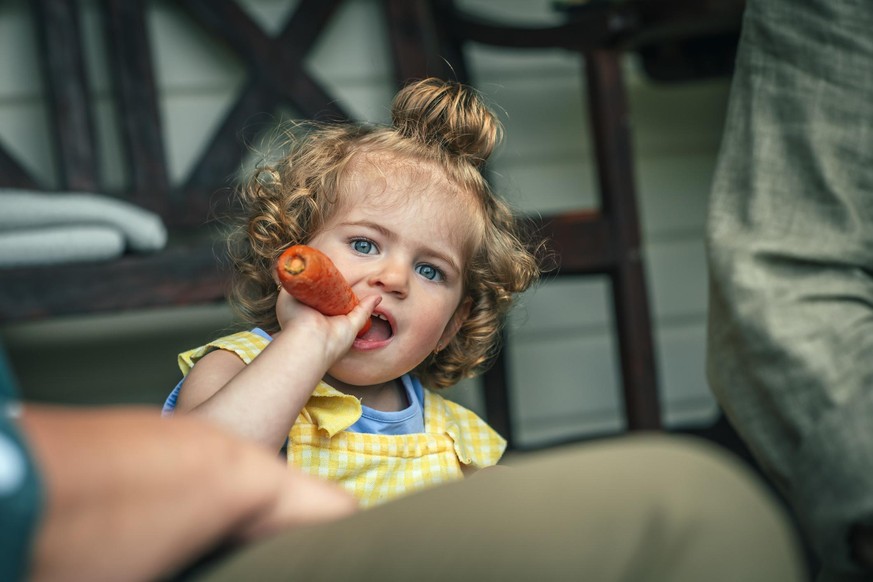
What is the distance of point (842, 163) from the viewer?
102cm

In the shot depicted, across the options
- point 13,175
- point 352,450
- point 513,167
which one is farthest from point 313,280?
point 513,167

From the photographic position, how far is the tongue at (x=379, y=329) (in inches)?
48.8

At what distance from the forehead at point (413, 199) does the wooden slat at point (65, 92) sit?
989mm

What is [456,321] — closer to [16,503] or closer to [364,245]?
[364,245]

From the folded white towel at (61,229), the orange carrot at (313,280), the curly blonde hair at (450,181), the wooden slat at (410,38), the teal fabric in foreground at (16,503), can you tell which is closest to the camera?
the teal fabric in foreground at (16,503)

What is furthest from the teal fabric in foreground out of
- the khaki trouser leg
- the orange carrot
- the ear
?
the ear

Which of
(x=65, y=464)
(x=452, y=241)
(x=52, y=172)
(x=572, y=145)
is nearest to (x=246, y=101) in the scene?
(x=52, y=172)

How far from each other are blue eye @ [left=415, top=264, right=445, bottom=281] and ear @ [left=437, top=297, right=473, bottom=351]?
0.42 ft

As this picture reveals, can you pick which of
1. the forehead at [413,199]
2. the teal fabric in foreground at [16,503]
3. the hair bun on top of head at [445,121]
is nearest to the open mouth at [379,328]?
the forehead at [413,199]

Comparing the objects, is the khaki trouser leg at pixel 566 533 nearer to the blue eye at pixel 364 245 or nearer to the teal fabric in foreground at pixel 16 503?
the teal fabric in foreground at pixel 16 503

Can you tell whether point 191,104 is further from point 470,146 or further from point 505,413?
point 470,146

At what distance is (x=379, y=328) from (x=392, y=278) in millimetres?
74

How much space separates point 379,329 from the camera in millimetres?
1247

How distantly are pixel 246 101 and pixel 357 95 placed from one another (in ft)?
1.14
